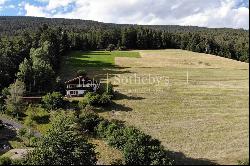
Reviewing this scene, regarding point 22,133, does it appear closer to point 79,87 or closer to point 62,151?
point 79,87

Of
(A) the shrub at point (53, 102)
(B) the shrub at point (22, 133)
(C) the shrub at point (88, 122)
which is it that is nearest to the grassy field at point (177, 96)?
(C) the shrub at point (88, 122)

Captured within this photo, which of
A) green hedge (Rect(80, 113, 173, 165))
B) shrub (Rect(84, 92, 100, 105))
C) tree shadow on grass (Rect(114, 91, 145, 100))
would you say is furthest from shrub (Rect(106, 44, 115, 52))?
green hedge (Rect(80, 113, 173, 165))

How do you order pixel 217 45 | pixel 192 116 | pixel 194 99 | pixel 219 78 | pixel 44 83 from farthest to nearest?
1. pixel 217 45
2. pixel 219 78
3. pixel 44 83
4. pixel 194 99
5. pixel 192 116

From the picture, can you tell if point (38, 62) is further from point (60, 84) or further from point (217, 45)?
point (217, 45)

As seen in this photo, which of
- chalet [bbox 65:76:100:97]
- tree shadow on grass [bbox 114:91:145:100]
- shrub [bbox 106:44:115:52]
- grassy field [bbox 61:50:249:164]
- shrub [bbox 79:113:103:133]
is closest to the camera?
grassy field [bbox 61:50:249:164]

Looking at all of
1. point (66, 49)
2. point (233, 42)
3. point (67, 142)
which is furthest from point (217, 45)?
point (67, 142)

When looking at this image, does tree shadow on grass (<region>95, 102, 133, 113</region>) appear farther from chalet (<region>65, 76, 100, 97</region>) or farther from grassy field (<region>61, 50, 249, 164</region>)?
chalet (<region>65, 76, 100, 97</region>)

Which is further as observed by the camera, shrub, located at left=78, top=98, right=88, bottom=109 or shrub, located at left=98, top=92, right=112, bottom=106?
shrub, located at left=98, top=92, right=112, bottom=106
